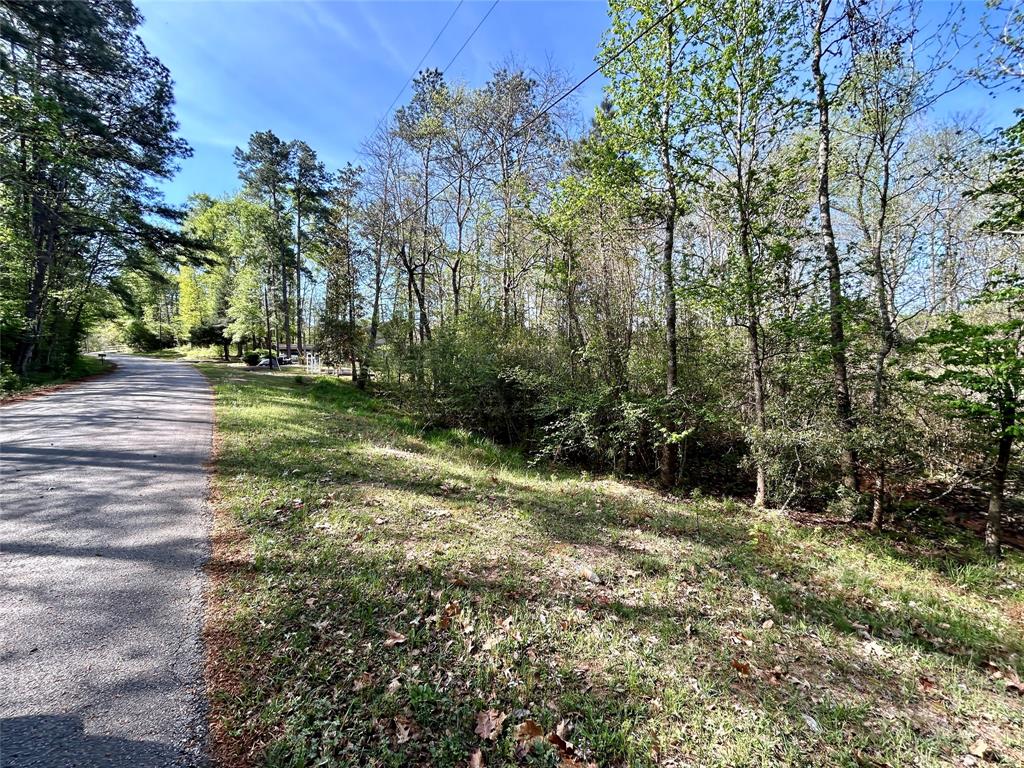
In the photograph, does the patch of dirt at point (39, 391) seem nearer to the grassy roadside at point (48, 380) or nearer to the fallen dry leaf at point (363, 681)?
the grassy roadside at point (48, 380)

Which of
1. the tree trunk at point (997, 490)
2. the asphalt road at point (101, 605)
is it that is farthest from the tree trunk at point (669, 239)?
the asphalt road at point (101, 605)

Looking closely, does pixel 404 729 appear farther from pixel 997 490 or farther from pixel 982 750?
pixel 997 490

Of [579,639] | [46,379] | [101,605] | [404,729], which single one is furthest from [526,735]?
[46,379]

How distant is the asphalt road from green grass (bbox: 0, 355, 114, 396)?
28.8 ft

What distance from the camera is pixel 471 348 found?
37.1 feet

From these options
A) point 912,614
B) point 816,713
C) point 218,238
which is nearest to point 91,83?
point 816,713

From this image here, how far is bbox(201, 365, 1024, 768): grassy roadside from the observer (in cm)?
206

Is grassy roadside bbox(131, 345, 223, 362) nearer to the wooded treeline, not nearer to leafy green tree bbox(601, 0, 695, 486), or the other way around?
the wooded treeline

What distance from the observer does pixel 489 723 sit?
2.12 metres

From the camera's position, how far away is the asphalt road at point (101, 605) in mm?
1902

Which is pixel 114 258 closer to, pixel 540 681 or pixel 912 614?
pixel 540 681

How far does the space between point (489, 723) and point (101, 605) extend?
9.13 feet

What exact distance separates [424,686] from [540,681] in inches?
26.8

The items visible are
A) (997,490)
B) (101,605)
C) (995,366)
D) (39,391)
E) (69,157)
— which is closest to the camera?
(101,605)
